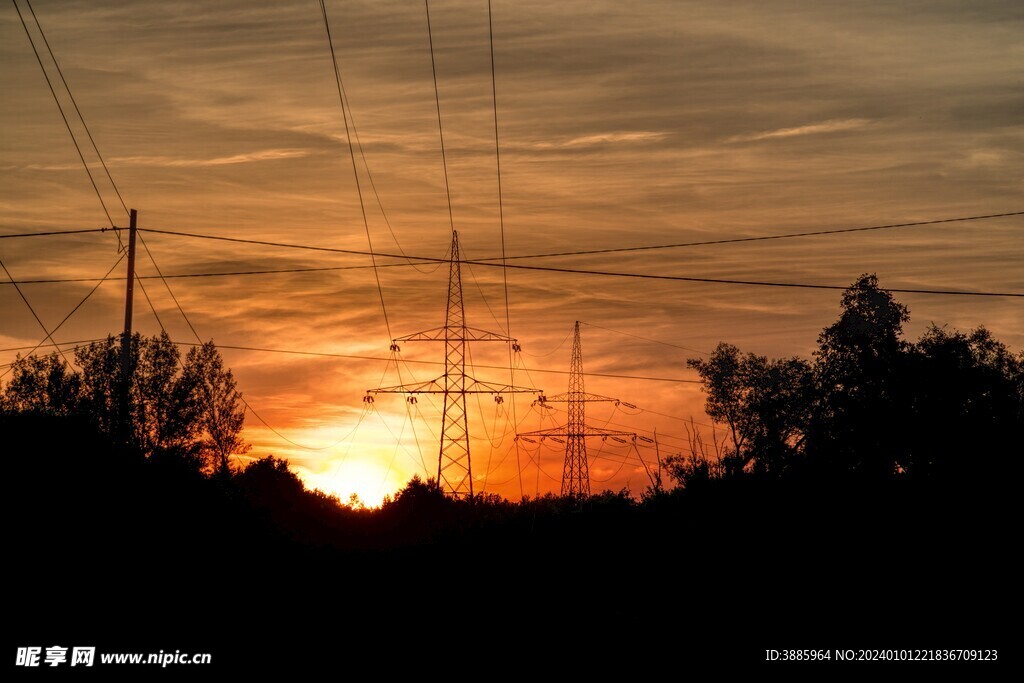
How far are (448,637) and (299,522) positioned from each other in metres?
45.4

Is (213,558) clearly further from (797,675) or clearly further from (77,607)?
(797,675)

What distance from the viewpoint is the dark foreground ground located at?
17141 millimetres

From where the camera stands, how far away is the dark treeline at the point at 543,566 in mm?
17875

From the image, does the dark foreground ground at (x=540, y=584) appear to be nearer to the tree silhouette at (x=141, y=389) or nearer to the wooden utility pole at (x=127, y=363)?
the wooden utility pole at (x=127, y=363)

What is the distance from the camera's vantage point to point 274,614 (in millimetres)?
22203

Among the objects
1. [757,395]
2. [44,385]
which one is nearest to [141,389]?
[44,385]

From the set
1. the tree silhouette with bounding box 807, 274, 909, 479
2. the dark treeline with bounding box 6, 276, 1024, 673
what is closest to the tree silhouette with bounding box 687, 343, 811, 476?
the tree silhouette with bounding box 807, 274, 909, 479

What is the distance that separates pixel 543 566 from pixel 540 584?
6.11 feet

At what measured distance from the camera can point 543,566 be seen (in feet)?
79.3

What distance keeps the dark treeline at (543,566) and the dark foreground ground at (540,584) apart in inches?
2.6

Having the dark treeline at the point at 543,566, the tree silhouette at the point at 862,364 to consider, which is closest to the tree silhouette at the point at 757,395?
the tree silhouette at the point at 862,364

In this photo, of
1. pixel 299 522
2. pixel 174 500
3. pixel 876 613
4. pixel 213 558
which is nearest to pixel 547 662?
pixel 876 613

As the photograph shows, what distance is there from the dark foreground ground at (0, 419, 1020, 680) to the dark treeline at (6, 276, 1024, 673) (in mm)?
67

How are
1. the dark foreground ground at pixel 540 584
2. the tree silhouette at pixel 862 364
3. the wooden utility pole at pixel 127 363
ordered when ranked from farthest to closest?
the tree silhouette at pixel 862 364 < the wooden utility pole at pixel 127 363 < the dark foreground ground at pixel 540 584
